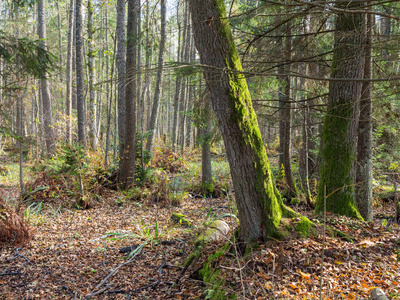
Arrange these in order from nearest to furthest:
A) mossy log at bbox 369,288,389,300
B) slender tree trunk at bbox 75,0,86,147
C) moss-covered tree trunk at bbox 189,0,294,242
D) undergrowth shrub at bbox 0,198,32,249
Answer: mossy log at bbox 369,288,389,300
moss-covered tree trunk at bbox 189,0,294,242
undergrowth shrub at bbox 0,198,32,249
slender tree trunk at bbox 75,0,86,147

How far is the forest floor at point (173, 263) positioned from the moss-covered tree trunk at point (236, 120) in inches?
16.1

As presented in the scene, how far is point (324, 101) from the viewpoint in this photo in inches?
244

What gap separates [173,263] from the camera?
4262 millimetres

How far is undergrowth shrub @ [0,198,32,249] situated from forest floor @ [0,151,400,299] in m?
0.16

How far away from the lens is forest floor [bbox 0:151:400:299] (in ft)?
9.33

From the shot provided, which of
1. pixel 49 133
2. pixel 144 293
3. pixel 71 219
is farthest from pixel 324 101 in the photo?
pixel 49 133

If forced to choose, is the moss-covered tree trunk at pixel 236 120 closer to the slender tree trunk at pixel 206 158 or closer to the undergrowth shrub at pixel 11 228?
the undergrowth shrub at pixel 11 228

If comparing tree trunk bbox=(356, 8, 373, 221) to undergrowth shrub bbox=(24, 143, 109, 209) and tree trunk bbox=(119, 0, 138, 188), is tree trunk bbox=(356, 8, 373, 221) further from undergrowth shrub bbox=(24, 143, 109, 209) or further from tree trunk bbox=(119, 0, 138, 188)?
undergrowth shrub bbox=(24, 143, 109, 209)

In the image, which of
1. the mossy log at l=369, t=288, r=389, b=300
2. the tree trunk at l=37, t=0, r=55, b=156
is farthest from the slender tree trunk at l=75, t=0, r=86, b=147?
the mossy log at l=369, t=288, r=389, b=300

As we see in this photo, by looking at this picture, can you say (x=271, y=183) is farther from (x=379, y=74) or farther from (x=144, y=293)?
(x=379, y=74)

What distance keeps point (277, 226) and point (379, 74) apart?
354 centimetres

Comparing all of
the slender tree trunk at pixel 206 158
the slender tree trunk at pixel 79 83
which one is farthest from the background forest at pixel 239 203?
the slender tree trunk at pixel 79 83

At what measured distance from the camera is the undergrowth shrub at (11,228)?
15.6ft

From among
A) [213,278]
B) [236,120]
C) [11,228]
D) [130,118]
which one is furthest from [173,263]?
[130,118]
